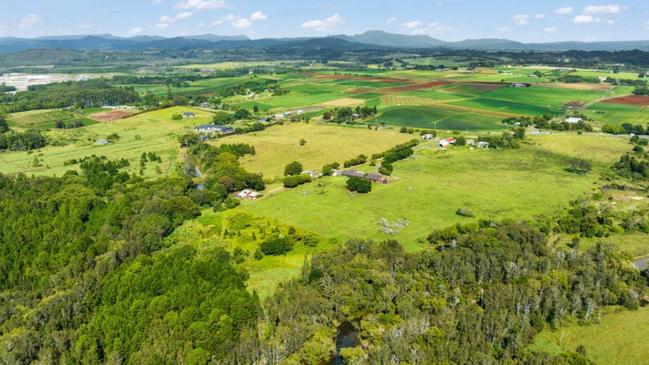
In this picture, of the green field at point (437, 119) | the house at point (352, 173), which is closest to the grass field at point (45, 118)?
the green field at point (437, 119)

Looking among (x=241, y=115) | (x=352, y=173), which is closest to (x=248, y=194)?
(x=352, y=173)

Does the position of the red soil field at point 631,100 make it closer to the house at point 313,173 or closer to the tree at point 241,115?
the tree at point 241,115

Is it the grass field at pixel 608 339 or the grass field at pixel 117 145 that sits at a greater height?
the grass field at pixel 117 145

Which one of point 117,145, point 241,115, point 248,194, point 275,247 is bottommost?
point 275,247

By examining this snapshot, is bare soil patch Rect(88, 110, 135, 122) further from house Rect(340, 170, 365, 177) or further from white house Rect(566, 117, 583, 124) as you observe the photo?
white house Rect(566, 117, 583, 124)

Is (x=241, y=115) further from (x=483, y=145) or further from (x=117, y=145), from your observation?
(x=483, y=145)

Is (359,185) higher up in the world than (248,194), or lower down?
higher up

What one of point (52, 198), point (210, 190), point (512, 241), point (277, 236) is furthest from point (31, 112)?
point (512, 241)
